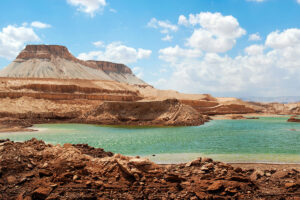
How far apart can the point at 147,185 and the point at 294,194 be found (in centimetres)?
412

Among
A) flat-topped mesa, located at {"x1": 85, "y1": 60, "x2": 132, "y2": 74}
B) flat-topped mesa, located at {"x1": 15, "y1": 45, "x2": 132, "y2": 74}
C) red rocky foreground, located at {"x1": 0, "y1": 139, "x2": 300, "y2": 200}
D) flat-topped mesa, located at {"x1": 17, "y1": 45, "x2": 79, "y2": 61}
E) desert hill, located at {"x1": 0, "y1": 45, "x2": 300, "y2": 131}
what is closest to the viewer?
red rocky foreground, located at {"x1": 0, "y1": 139, "x2": 300, "y2": 200}

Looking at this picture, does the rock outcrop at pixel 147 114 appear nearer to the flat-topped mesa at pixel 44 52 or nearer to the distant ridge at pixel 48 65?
the distant ridge at pixel 48 65

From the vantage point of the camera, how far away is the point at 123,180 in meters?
7.15

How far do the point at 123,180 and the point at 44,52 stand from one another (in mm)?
139671

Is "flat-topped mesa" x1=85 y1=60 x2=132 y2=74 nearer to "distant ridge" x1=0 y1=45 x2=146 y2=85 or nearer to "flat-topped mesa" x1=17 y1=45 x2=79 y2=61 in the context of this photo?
"distant ridge" x1=0 y1=45 x2=146 y2=85

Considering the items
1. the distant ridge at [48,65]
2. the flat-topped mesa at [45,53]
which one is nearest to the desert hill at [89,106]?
the distant ridge at [48,65]

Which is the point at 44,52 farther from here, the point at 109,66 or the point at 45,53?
the point at 109,66

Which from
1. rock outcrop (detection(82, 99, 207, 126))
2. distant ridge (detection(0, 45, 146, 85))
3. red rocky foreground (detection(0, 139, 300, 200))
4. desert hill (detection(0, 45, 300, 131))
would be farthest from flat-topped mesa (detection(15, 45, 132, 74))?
red rocky foreground (detection(0, 139, 300, 200))

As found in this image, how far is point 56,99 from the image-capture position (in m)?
46.6

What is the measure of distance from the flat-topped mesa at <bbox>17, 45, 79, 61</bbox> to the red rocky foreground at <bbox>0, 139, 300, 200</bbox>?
134m

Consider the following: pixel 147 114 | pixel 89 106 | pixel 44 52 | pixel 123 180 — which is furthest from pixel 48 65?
pixel 123 180

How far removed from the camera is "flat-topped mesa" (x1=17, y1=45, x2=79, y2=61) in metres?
131

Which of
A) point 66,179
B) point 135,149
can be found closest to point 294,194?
point 66,179

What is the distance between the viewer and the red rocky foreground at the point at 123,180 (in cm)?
663
